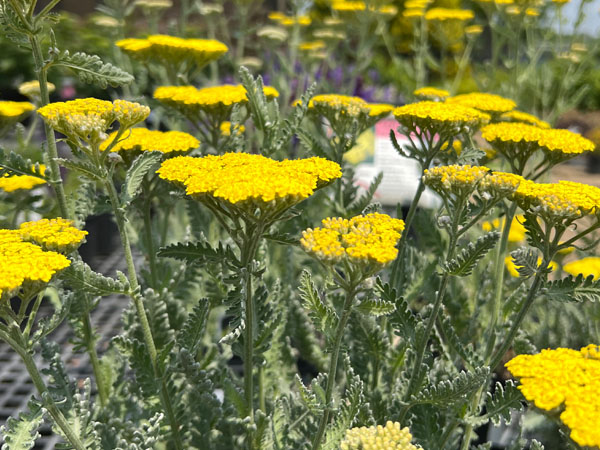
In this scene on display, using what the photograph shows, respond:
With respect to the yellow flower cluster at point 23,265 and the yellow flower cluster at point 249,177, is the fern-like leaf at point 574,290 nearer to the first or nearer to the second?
the yellow flower cluster at point 249,177

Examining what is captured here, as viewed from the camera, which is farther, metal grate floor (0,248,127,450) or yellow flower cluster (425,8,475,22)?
yellow flower cluster (425,8,475,22)

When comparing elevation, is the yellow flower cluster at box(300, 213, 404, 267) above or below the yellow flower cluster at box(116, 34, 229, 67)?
below

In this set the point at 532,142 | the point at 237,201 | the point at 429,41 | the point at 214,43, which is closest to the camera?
the point at 237,201

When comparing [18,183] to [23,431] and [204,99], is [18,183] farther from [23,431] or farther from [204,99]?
[23,431]

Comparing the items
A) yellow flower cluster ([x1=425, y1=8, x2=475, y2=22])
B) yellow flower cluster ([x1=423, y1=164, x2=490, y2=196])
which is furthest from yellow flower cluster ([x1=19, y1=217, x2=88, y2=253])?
yellow flower cluster ([x1=425, y1=8, x2=475, y2=22])

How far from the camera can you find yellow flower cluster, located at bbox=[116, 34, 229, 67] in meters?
1.84

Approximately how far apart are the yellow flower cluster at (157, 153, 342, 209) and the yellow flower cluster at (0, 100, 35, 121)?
84 centimetres

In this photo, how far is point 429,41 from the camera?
9.55 meters

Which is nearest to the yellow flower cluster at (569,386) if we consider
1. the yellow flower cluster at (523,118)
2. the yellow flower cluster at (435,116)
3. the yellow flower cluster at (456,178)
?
the yellow flower cluster at (456,178)

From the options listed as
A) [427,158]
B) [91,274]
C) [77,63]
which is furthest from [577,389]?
[77,63]

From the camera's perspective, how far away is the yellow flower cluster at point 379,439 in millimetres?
850

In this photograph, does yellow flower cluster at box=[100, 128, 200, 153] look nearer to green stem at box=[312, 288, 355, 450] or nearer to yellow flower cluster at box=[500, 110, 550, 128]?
green stem at box=[312, 288, 355, 450]

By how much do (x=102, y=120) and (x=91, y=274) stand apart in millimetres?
306

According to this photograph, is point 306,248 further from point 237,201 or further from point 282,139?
point 282,139
